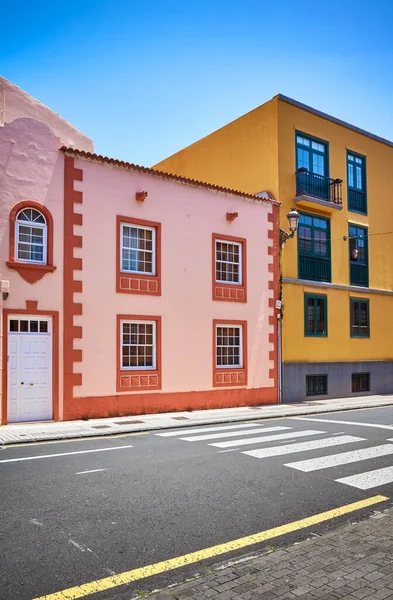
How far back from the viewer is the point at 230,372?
57.8ft

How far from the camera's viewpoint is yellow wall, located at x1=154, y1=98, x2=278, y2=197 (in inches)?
801

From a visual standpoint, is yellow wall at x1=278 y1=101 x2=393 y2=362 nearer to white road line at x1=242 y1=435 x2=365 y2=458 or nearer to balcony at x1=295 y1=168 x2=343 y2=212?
balcony at x1=295 y1=168 x2=343 y2=212

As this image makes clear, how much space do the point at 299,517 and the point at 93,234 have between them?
36.0 ft

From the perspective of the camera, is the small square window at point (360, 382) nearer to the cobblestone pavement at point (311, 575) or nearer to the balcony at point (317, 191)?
the balcony at point (317, 191)

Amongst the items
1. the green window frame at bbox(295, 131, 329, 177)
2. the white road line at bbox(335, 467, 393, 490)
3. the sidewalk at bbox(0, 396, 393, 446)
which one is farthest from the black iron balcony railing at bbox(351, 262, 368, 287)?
the white road line at bbox(335, 467, 393, 490)

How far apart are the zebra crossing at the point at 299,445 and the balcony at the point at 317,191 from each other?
1083 centimetres

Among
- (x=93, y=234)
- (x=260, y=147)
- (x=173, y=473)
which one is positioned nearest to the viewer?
(x=173, y=473)

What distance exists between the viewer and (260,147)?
20.9 meters

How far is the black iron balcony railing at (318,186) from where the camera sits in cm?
2062

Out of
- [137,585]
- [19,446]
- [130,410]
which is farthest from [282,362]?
[137,585]

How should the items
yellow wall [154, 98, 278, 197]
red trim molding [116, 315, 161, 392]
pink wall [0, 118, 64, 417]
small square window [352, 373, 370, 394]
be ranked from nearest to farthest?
pink wall [0, 118, 64, 417] < red trim molding [116, 315, 161, 392] < yellow wall [154, 98, 278, 197] < small square window [352, 373, 370, 394]

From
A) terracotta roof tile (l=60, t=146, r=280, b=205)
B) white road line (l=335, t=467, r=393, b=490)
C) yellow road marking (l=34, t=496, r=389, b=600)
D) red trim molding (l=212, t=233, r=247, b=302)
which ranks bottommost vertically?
white road line (l=335, t=467, r=393, b=490)

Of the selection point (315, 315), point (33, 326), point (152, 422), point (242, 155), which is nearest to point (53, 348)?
point (33, 326)

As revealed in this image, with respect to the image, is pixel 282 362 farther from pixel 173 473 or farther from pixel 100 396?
pixel 173 473
